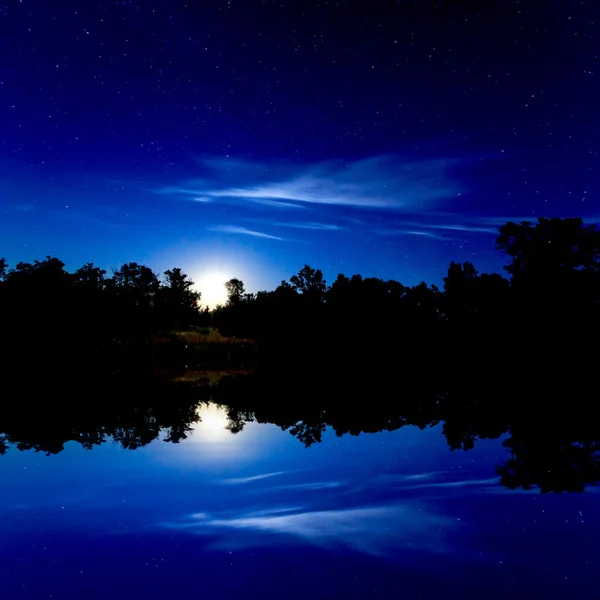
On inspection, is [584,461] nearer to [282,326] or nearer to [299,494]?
[299,494]

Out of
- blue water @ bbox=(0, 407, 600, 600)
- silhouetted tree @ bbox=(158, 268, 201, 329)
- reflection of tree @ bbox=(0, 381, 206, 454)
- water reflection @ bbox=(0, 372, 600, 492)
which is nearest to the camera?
blue water @ bbox=(0, 407, 600, 600)

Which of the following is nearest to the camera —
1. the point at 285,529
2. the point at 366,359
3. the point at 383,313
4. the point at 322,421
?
the point at 285,529

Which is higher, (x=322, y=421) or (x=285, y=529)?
(x=285, y=529)

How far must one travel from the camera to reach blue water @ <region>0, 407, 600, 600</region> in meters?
4.18

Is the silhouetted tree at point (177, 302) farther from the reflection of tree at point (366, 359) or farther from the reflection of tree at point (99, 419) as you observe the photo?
the reflection of tree at point (99, 419)

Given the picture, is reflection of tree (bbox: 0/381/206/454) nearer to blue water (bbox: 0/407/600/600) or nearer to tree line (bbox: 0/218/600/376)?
blue water (bbox: 0/407/600/600)

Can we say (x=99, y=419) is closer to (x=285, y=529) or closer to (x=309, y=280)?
(x=285, y=529)

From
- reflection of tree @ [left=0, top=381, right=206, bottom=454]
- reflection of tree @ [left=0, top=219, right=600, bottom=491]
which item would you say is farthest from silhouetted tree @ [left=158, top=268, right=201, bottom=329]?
reflection of tree @ [left=0, top=381, right=206, bottom=454]

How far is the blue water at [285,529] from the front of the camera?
4.18 metres

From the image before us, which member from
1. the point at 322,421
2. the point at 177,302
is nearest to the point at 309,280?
the point at 177,302

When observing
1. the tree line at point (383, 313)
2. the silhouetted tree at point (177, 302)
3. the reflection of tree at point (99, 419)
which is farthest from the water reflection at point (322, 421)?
the silhouetted tree at point (177, 302)

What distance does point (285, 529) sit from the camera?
212 inches

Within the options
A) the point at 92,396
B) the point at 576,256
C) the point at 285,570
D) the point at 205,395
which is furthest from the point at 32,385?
the point at 576,256

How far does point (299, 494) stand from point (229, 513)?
1.14m
